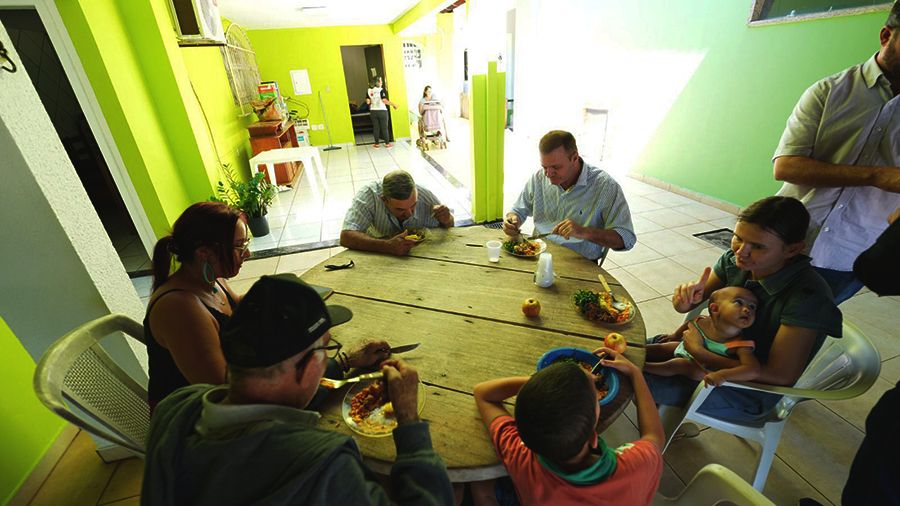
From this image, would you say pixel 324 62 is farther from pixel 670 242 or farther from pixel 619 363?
pixel 619 363

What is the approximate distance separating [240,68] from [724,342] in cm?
805

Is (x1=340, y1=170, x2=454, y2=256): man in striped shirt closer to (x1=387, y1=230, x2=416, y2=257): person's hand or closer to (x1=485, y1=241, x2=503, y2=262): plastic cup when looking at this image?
(x1=387, y1=230, x2=416, y2=257): person's hand

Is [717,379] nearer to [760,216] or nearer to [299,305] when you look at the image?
[760,216]

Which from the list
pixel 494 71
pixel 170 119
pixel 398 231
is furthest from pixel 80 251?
pixel 494 71

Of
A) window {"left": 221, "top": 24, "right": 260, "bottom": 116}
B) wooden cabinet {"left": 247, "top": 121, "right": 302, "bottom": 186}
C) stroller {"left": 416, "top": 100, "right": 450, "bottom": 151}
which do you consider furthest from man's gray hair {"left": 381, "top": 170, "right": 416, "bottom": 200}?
stroller {"left": 416, "top": 100, "right": 450, "bottom": 151}

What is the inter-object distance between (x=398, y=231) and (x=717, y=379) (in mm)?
1746

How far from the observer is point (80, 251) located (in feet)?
5.13

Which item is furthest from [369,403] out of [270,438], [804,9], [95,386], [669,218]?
[804,9]

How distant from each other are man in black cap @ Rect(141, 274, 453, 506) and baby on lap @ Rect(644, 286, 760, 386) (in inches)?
41.8

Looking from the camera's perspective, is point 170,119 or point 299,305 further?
point 170,119

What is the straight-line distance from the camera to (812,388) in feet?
4.60

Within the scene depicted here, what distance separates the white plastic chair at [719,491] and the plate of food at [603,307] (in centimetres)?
53

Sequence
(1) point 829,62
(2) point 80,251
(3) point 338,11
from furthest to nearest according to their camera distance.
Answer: (3) point 338,11 < (1) point 829,62 < (2) point 80,251

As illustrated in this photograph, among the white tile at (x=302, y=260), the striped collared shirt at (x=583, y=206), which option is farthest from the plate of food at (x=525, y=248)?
the white tile at (x=302, y=260)
